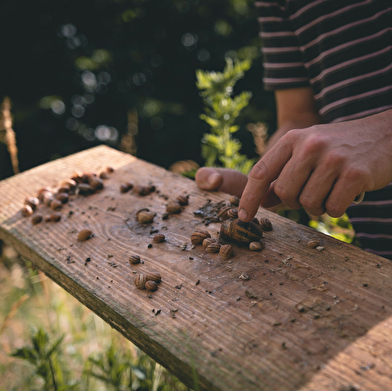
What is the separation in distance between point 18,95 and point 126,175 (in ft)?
9.37

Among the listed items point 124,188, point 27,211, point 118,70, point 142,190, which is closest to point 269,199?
point 142,190

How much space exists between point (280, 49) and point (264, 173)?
1135 millimetres

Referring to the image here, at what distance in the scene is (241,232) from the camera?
1044 mm

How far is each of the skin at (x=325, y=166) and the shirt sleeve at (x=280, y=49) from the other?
34.2 inches

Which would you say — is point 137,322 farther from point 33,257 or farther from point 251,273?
point 33,257

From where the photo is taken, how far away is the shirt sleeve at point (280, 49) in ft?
5.86

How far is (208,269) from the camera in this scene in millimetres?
986

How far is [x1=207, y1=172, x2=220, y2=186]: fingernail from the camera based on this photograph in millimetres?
1400

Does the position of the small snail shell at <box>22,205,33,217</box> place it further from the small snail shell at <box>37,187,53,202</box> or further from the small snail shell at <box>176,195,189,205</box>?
the small snail shell at <box>176,195,189,205</box>

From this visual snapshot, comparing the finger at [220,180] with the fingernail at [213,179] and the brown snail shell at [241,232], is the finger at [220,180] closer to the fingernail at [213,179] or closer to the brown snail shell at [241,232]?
the fingernail at [213,179]

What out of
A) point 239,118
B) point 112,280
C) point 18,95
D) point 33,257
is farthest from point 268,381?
point 18,95

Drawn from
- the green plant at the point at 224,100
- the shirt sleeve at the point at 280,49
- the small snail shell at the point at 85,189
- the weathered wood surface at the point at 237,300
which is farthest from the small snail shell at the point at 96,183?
the shirt sleeve at the point at 280,49

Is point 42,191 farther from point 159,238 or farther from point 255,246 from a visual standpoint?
point 255,246

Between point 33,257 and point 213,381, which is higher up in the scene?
point 213,381
